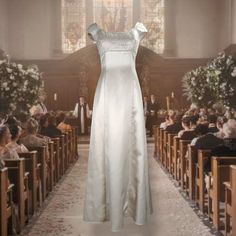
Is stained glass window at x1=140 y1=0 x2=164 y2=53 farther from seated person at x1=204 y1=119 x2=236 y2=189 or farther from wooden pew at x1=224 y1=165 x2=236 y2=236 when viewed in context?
wooden pew at x1=224 y1=165 x2=236 y2=236

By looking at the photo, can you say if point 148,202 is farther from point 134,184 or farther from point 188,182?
point 188,182

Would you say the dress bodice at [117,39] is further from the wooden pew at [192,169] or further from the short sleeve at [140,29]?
the wooden pew at [192,169]

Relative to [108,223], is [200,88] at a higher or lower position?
higher

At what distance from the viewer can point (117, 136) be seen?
6562 millimetres

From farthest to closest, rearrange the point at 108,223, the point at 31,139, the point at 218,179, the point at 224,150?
the point at 31,139, the point at 224,150, the point at 218,179, the point at 108,223

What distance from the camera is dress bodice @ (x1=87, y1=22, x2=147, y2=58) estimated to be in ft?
21.6

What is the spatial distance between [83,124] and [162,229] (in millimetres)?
15987

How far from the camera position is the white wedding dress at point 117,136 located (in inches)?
258

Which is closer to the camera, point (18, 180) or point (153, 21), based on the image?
point (18, 180)

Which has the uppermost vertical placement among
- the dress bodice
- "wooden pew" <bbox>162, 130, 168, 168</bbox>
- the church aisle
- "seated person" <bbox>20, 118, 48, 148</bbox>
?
the dress bodice

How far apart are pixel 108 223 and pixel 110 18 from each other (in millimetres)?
20442

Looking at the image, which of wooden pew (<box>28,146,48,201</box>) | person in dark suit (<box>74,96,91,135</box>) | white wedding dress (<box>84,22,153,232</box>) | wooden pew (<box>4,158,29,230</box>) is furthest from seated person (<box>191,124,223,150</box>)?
person in dark suit (<box>74,96,91,135</box>)

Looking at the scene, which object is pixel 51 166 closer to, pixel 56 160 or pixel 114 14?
pixel 56 160

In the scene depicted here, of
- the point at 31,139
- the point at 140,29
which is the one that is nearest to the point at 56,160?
the point at 31,139
